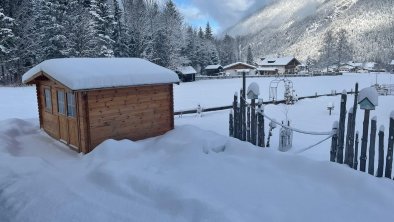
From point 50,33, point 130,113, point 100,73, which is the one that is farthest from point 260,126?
point 50,33

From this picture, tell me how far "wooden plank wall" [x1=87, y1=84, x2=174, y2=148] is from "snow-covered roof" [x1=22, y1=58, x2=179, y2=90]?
1.45ft

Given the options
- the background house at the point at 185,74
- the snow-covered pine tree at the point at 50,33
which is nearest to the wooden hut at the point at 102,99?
the snow-covered pine tree at the point at 50,33

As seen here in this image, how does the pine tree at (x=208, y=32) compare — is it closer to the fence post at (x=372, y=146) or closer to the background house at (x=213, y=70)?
the background house at (x=213, y=70)

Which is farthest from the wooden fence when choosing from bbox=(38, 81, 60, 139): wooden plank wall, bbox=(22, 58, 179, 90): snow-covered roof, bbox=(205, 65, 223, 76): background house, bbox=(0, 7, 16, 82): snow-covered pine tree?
bbox=(205, 65, 223, 76): background house

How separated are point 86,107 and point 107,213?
490 centimetres

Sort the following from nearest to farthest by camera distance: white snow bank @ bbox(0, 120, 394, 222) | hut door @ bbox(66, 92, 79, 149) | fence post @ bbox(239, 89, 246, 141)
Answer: white snow bank @ bbox(0, 120, 394, 222) < hut door @ bbox(66, 92, 79, 149) < fence post @ bbox(239, 89, 246, 141)

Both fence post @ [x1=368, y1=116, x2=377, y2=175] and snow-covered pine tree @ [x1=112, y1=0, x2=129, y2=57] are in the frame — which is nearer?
fence post @ [x1=368, y1=116, x2=377, y2=175]

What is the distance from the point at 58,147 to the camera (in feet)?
35.6

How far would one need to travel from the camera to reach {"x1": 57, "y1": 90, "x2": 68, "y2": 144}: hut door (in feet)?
35.9

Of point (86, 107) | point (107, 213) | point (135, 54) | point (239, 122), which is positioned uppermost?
point (135, 54)

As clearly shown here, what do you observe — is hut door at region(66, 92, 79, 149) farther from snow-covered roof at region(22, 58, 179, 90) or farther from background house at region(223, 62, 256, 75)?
background house at region(223, 62, 256, 75)

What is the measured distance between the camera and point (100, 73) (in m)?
10.0

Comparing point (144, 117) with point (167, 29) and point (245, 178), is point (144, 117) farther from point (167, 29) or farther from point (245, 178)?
point (167, 29)

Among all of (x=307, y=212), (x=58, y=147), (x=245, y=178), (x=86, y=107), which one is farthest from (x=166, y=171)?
(x=58, y=147)
